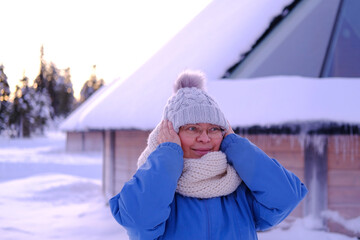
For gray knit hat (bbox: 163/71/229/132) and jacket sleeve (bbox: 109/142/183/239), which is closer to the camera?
jacket sleeve (bbox: 109/142/183/239)

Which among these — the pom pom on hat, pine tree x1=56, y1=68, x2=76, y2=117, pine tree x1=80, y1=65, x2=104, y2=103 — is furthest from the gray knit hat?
pine tree x1=56, y1=68, x2=76, y2=117

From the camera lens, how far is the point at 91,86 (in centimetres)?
3731

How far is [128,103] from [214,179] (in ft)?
11.9

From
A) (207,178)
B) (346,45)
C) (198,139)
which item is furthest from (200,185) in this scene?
(346,45)

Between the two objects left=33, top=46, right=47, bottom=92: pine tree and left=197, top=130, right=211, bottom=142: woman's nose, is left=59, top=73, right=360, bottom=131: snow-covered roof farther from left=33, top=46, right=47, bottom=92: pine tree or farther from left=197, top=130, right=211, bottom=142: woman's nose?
left=33, top=46, right=47, bottom=92: pine tree

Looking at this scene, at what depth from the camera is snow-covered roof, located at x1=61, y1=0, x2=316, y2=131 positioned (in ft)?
14.2

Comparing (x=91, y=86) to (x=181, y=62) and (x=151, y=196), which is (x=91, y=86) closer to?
(x=181, y=62)

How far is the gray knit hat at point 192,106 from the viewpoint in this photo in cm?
133

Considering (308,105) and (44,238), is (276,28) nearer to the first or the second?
(308,105)

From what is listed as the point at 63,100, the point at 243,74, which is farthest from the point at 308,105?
the point at 63,100

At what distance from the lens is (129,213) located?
115cm

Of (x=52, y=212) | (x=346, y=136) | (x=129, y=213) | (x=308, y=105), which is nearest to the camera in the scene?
(x=129, y=213)

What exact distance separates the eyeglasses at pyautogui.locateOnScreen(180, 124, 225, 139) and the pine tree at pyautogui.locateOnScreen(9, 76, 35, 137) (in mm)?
26961

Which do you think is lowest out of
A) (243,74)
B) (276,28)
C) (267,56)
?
(243,74)
